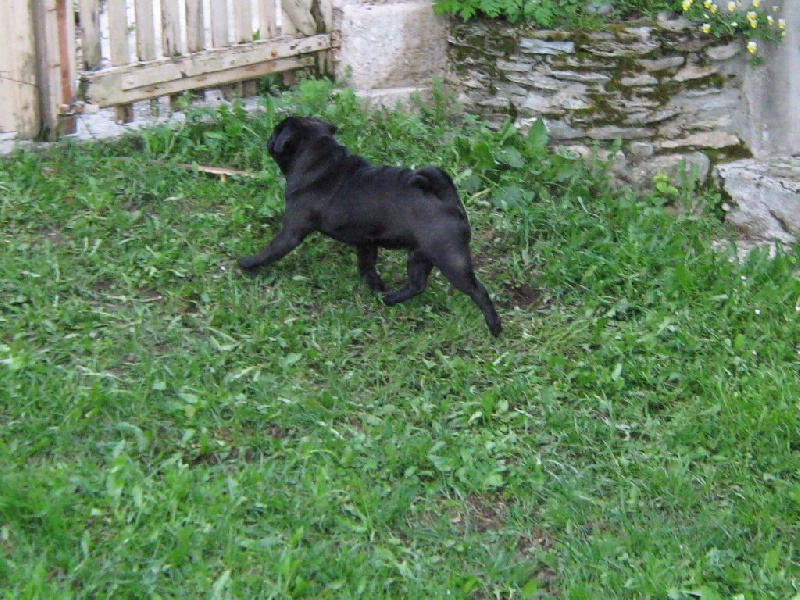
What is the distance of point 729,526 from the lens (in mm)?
3965

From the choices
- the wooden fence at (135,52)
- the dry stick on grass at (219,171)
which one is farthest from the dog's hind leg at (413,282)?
the wooden fence at (135,52)

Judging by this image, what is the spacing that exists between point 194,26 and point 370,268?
7.42ft

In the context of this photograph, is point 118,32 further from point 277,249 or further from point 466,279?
point 466,279

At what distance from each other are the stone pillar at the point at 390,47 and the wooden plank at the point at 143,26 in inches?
50.9

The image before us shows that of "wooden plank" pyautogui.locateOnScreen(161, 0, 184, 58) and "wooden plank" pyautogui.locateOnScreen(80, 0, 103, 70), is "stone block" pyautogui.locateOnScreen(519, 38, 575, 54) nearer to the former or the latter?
"wooden plank" pyautogui.locateOnScreen(161, 0, 184, 58)

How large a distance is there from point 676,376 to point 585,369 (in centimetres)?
41

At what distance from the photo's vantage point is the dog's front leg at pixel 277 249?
5.23 meters

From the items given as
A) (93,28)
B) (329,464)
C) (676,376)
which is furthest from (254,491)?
(93,28)

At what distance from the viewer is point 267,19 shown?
6930 millimetres

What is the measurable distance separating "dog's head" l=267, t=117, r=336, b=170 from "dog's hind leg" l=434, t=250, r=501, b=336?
98 cm

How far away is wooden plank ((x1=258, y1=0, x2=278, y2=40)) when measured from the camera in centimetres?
691

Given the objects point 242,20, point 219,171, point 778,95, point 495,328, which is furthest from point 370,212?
point 778,95

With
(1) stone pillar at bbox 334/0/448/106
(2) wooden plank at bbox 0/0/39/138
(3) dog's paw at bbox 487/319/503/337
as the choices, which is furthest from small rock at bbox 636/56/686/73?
(2) wooden plank at bbox 0/0/39/138

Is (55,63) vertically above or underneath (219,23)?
underneath
